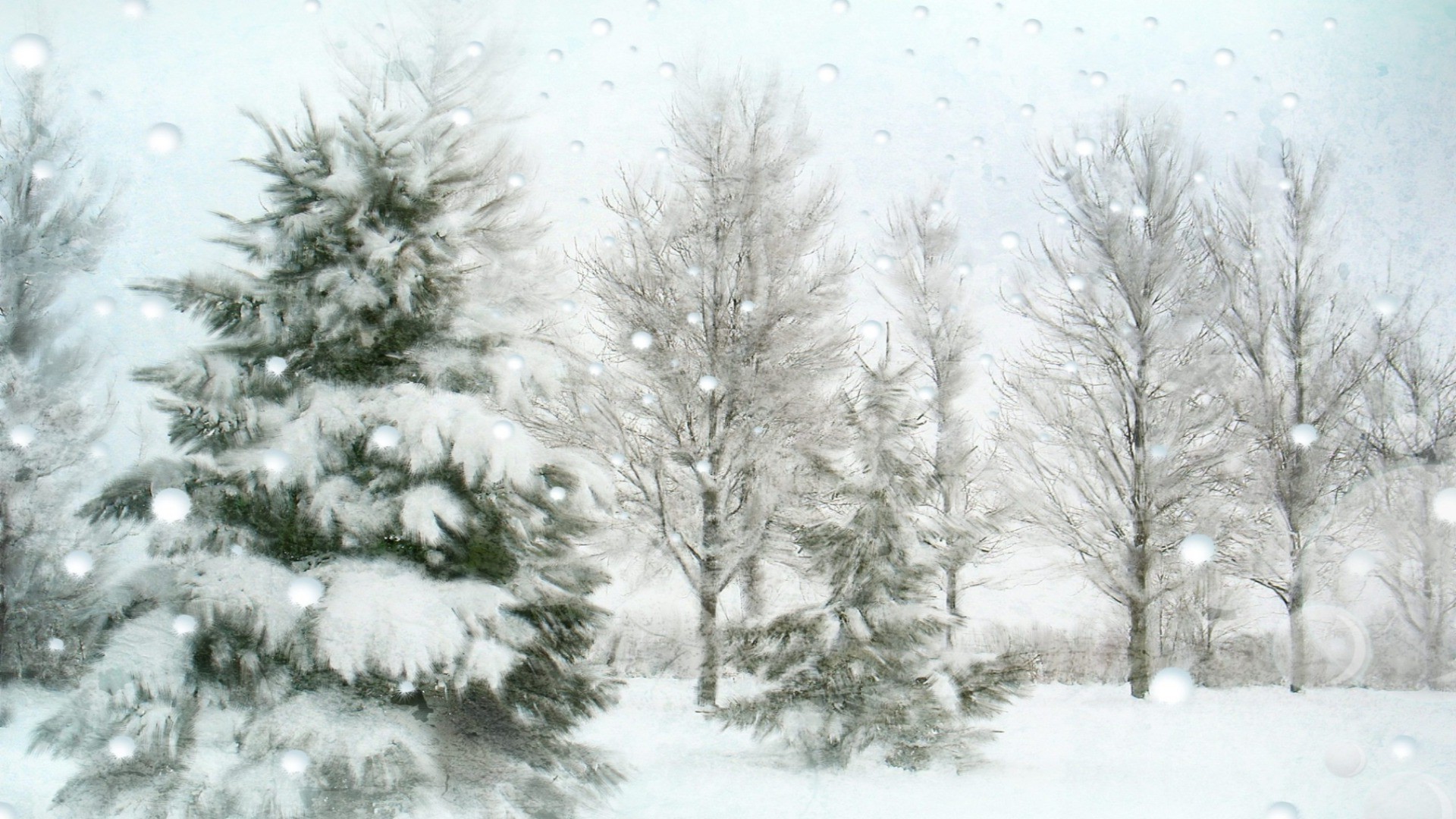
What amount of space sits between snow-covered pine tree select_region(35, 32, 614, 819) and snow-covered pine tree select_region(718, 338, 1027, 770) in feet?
2.96

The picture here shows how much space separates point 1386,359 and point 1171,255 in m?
1.17

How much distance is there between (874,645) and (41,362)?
407cm

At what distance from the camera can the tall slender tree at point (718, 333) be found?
12.5 feet

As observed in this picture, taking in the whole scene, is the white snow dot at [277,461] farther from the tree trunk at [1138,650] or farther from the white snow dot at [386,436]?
the tree trunk at [1138,650]

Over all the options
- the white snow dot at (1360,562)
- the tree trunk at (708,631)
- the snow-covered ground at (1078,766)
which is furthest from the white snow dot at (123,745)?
the white snow dot at (1360,562)

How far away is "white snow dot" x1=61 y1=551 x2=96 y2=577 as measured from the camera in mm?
2902

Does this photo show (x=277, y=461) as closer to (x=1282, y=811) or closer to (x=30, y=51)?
(x=30, y=51)

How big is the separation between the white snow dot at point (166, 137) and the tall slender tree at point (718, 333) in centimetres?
181

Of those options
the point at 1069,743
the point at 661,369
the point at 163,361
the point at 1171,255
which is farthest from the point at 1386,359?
the point at 163,361

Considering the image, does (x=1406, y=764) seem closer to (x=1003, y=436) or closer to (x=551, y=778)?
(x=1003, y=436)

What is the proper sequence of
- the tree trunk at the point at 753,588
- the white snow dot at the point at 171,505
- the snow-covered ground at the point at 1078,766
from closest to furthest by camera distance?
the white snow dot at the point at 171,505
the snow-covered ground at the point at 1078,766
the tree trunk at the point at 753,588

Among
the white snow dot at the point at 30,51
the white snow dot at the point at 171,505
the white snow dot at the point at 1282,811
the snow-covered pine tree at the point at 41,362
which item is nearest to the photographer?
the white snow dot at the point at 171,505

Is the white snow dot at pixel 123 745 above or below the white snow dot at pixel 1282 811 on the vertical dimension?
below

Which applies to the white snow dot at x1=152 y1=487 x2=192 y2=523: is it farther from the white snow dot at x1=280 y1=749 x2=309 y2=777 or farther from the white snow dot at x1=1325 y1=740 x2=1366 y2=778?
the white snow dot at x1=1325 y1=740 x2=1366 y2=778
